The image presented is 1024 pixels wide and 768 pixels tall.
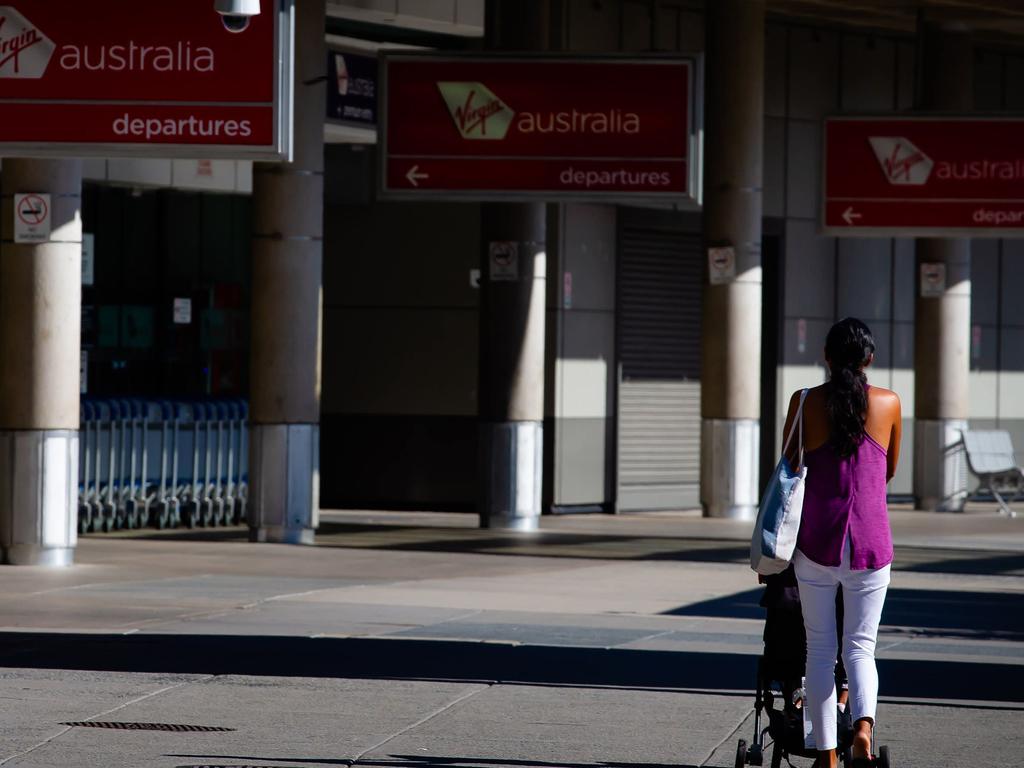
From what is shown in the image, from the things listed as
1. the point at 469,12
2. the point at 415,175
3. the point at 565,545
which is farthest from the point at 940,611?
the point at 469,12

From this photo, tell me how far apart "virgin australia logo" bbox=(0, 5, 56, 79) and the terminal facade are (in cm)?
384

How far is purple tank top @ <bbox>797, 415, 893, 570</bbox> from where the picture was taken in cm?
705

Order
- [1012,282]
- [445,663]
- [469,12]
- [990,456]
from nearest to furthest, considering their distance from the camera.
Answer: [445,663] < [469,12] < [990,456] < [1012,282]

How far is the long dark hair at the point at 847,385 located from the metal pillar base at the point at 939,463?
19.1m

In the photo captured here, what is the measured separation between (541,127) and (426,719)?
1116 cm

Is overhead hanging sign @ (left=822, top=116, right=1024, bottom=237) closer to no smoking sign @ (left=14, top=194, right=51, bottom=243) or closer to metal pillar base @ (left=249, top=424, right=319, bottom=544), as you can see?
metal pillar base @ (left=249, top=424, right=319, bottom=544)

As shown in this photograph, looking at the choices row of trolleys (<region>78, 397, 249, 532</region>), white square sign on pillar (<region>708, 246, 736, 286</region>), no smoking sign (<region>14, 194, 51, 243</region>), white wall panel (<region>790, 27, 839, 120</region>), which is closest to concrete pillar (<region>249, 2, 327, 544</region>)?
row of trolleys (<region>78, 397, 249, 532</region>)

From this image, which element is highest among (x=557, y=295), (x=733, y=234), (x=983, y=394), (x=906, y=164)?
(x=906, y=164)

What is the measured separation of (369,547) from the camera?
Answer: 1875 cm

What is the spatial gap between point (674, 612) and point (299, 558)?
4.73m

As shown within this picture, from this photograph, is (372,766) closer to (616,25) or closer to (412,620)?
(412,620)

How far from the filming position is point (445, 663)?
10734mm

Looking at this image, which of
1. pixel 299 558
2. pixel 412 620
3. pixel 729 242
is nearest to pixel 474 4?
pixel 729 242

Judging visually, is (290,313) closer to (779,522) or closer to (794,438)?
(794,438)
